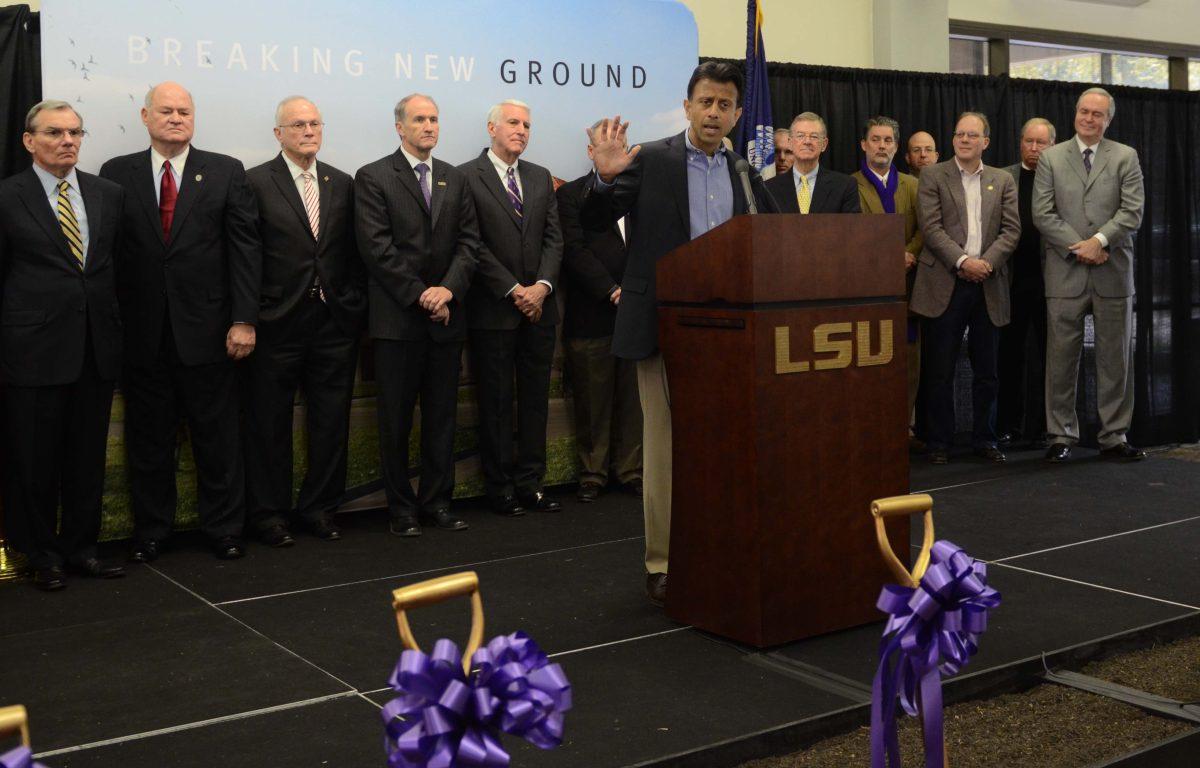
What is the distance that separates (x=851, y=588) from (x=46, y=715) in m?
2.05

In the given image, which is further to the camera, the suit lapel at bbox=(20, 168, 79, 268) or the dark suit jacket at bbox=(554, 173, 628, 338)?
the dark suit jacket at bbox=(554, 173, 628, 338)

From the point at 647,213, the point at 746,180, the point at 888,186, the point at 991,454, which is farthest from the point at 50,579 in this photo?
the point at 991,454

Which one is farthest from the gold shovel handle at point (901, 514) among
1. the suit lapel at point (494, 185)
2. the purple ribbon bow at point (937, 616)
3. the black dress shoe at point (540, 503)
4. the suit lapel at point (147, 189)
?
the suit lapel at point (494, 185)

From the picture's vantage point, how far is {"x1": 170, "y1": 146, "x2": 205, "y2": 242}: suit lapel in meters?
4.55

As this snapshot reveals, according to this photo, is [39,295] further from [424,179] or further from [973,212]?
[973,212]

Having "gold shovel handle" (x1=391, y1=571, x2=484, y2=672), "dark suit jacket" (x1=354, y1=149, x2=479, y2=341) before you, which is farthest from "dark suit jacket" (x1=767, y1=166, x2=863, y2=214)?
"gold shovel handle" (x1=391, y1=571, x2=484, y2=672)

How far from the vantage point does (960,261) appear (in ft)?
20.3

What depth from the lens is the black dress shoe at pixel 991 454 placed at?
6.39 meters

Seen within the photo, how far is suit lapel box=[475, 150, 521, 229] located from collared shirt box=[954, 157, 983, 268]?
2413mm

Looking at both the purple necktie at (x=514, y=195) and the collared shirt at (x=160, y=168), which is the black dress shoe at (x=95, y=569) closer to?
the collared shirt at (x=160, y=168)

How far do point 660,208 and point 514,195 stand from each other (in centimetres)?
205

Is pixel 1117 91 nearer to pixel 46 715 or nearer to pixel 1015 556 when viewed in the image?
pixel 1015 556

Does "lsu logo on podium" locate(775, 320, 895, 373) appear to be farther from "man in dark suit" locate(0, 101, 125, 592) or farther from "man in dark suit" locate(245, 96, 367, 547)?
"man in dark suit" locate(0, 101, 125, 592)

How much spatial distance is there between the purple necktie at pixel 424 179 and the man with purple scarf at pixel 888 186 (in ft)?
7.67
